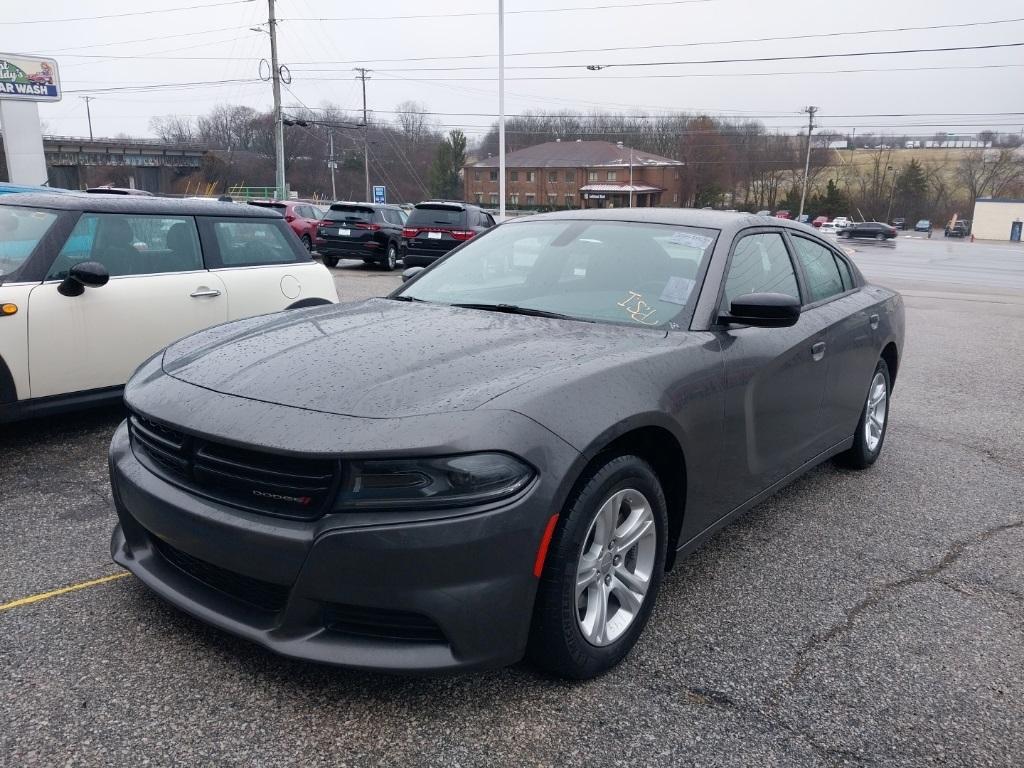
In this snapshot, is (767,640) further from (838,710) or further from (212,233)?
(212,233)

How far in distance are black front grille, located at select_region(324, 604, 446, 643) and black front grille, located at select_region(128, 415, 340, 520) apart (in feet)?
0.94

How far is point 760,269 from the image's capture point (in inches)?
150

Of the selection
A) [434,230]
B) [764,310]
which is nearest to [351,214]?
[434,230]

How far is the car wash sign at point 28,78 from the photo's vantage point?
81.7ft

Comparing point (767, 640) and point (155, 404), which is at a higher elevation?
point (155, 404)

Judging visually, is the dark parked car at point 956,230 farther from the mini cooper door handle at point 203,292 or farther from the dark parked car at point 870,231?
the mini cooper door handle at point 203,292

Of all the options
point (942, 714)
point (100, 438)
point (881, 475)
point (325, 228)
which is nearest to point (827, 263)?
point (881, 475)

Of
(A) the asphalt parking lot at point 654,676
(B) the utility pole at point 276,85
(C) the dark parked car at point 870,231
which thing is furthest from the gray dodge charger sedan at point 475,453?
(C) the dark parked car at point 870,231

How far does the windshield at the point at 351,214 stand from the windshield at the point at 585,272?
52.8ft

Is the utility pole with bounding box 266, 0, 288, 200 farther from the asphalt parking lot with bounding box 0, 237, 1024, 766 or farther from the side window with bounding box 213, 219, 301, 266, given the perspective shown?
the asphalt parking lot with bounding box 0, 237, 1024, 766

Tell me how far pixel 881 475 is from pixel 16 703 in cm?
461

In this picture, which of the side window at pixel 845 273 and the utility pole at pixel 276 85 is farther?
the utility pole at pixel 276 85

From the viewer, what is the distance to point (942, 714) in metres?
2.54

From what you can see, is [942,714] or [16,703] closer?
[16,703]
